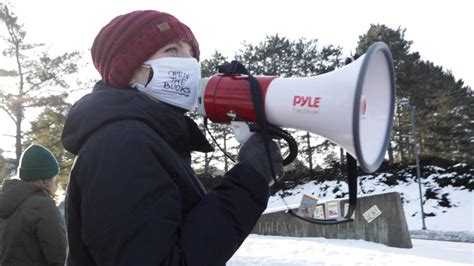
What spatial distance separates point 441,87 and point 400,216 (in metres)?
29.2

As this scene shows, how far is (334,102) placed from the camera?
1324mm

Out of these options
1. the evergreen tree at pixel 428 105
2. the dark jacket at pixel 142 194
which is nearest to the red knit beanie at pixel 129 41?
the dark jacket at pixel 142 194

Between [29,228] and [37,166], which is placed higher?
[37,166]

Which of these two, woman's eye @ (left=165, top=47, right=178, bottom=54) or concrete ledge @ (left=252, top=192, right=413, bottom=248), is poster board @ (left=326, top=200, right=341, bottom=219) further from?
concrete ledge @ (left=252, top=192, right=413, bottom=248)

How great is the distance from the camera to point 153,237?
3.50 ft

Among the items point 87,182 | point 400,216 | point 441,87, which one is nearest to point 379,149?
point 87,182

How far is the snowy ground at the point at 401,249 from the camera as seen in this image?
8.03 metres

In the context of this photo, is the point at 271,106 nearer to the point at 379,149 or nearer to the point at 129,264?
the point at 379,149

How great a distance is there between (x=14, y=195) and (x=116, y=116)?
9.06 ft

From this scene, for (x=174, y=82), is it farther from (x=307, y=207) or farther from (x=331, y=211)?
(x=331, y=211)

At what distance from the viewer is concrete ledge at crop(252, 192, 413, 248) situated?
36.8 feet

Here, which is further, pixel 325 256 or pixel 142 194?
pixel 325 256

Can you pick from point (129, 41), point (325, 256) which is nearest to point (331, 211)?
point (129, 41)

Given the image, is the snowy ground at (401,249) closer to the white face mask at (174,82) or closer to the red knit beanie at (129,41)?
the white face mask at (174,82)
